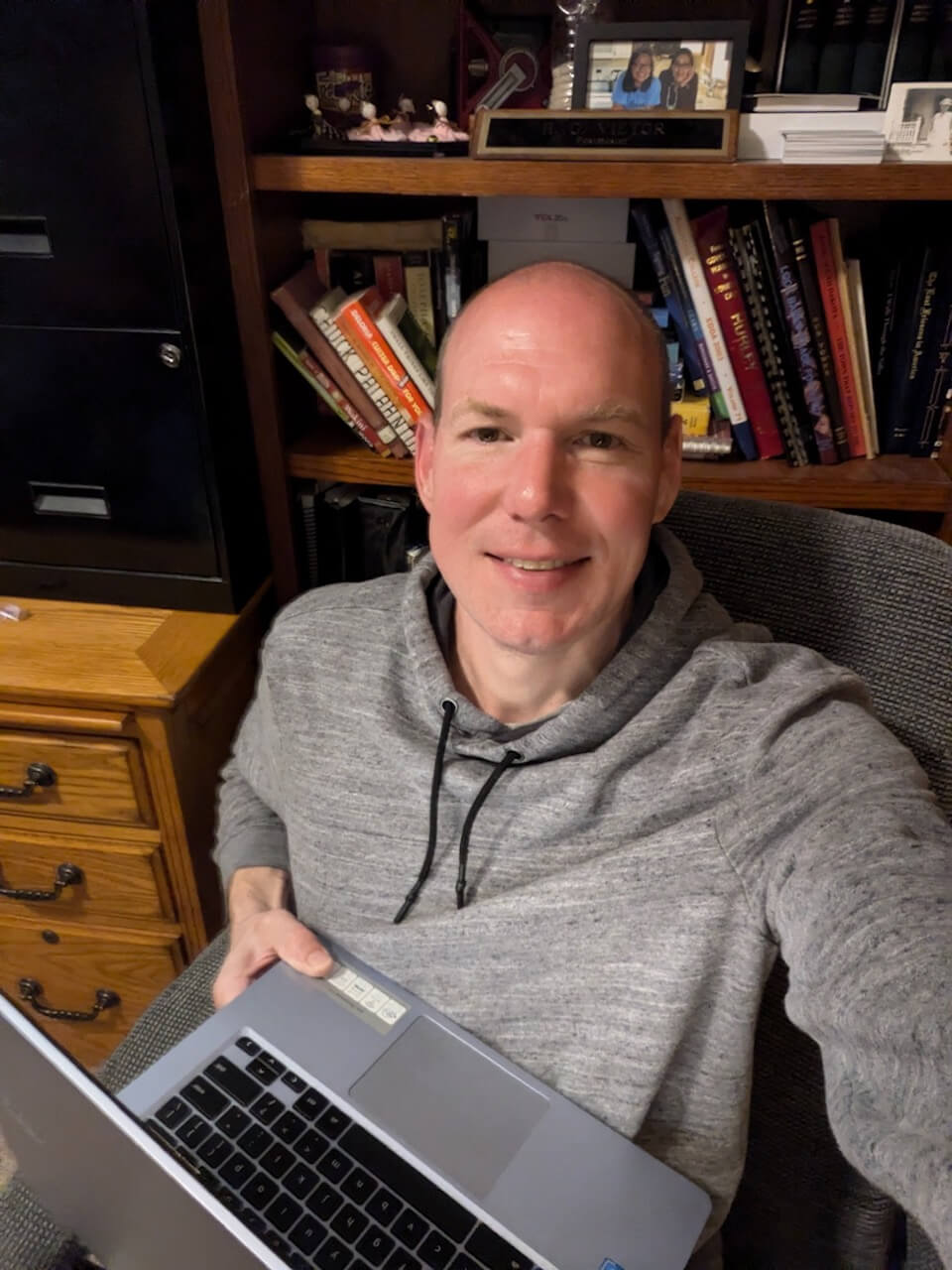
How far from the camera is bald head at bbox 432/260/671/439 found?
76cm

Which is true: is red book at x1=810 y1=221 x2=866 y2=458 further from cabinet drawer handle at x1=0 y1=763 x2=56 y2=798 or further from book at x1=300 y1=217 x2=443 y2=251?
cabinet drawer handle at x1=0 y1=763 x2=56 y2=798

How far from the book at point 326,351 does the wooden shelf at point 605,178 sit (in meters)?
0.14

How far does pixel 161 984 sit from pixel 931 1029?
116 cm

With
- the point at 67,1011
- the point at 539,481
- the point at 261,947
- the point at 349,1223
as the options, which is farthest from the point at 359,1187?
the point at 67,1011

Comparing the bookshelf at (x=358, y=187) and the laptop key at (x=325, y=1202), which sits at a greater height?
the bookshelf at (x=358, y=187)

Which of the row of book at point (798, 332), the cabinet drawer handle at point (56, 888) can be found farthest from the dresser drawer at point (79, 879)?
the row of book at point (798, 332)

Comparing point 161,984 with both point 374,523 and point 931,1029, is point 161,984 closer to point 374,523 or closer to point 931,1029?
point 374,523

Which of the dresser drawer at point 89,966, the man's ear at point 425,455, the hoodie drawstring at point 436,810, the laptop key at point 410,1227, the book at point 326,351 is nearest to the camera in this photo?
the laptop key at point 410,1227

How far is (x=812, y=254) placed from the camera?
3.46 feet

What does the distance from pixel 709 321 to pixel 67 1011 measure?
143 cm

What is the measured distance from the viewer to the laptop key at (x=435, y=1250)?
66cm

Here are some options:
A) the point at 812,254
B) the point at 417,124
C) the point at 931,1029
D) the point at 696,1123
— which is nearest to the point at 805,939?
the point at 931,1029

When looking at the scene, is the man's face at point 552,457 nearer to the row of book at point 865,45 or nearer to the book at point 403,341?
the book at point 403,341

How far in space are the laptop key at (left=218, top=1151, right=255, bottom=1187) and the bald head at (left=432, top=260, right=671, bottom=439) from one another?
72 cm
